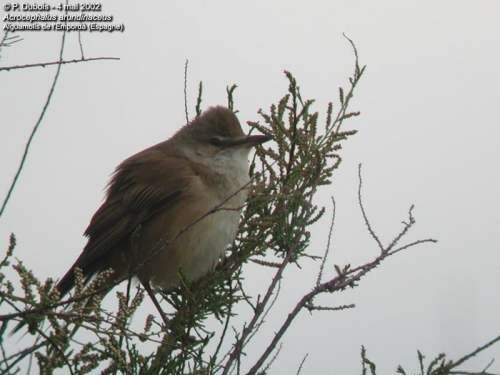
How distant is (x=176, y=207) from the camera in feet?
18.2

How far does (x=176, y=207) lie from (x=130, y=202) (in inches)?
15.0

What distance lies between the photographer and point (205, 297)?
15.6 ft

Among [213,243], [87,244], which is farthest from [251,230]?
[87,244]

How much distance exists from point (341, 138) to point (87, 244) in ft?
6.99

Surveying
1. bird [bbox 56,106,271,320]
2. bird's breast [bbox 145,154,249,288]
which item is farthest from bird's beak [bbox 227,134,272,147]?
bird's breast [bbox 145,154,249,288]

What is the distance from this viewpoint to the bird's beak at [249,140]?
519 centimetres

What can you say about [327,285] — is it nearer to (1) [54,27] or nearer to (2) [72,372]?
(2) [72,372]

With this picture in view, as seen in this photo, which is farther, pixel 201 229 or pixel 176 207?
pixel 176 207

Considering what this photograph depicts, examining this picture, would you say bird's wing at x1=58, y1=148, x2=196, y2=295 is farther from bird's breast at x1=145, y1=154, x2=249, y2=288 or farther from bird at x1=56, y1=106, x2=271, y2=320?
bird's breast at x1=145, y1=154, x2=249, y2=288

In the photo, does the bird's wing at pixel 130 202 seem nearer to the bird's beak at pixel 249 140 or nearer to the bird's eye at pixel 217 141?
the bird's eye at pixel 217 141

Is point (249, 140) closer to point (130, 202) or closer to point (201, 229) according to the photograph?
point (201, 229)

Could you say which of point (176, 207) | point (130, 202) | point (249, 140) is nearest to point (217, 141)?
point (249, 140)

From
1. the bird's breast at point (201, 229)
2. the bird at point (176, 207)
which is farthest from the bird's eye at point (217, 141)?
the bird's breast at point (201, 229)

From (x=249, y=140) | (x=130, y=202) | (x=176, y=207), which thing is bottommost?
(x=176, y=207)
